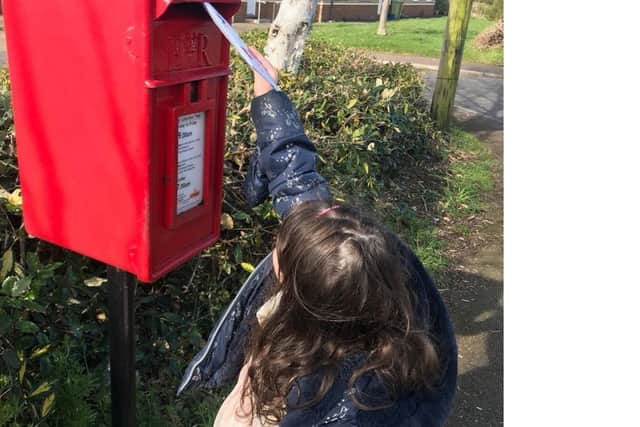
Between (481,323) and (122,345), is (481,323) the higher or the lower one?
the lower one

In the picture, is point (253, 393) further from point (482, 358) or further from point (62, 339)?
point (482, 358)

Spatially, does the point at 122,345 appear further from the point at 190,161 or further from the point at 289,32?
the point at 289,32

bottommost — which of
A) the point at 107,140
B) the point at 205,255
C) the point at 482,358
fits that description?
the point at 482,358

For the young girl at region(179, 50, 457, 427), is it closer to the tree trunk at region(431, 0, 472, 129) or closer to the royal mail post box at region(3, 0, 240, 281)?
the royal mail post box at region(3, 0, 240, 281)

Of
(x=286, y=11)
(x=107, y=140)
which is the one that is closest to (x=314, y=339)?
(x=107, y=140)

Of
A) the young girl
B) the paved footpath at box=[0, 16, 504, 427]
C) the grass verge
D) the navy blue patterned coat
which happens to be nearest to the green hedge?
the navy blue patterned coat

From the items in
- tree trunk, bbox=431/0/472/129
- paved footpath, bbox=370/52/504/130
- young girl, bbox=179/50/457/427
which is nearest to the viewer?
young girl, bbox=179/50/457/427

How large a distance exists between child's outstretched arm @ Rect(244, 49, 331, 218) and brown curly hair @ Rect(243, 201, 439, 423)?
275mm

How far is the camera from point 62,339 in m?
2.19

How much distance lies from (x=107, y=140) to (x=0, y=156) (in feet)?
3.21

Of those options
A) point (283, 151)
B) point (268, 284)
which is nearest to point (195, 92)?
point (283, 151)

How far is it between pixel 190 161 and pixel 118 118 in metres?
0.24

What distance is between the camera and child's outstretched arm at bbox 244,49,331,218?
1.71 m

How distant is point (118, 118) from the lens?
55.6 inches
